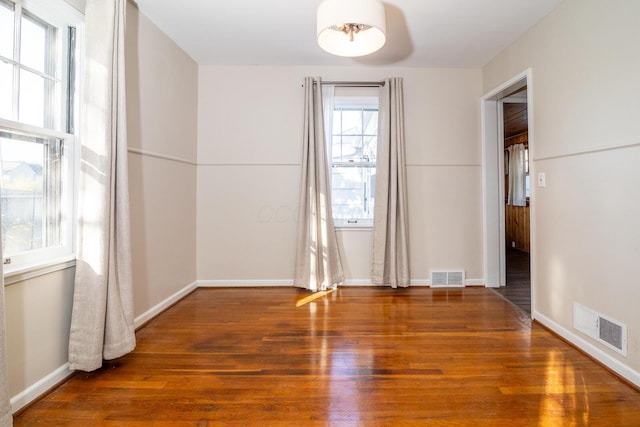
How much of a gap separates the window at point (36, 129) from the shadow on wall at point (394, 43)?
224cm

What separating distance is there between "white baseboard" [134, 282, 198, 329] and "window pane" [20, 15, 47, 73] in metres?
1.86

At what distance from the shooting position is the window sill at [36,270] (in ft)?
4.88

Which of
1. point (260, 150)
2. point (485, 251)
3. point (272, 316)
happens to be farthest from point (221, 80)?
point (485, 251)

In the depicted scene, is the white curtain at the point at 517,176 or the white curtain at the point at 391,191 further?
the white curtain at the point at 517,176

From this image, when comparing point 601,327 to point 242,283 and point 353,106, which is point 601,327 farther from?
point 242,283

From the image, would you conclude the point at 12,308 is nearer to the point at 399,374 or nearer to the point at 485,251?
the point at 399,374

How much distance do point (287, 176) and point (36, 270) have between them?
237cm

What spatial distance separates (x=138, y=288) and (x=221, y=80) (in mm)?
2432

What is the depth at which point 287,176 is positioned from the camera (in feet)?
11.7

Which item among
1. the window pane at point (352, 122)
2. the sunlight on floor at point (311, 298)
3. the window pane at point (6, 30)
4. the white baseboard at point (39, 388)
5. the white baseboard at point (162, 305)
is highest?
the window pane at point (352, 122)

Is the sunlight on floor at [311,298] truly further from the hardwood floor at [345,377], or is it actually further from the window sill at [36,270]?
the window sill at [36,270]

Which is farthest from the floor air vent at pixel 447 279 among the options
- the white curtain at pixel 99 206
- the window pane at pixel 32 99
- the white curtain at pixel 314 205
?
the window pane at pixel 32 99

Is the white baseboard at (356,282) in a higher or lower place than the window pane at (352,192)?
lower

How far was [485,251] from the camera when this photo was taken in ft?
11.6
